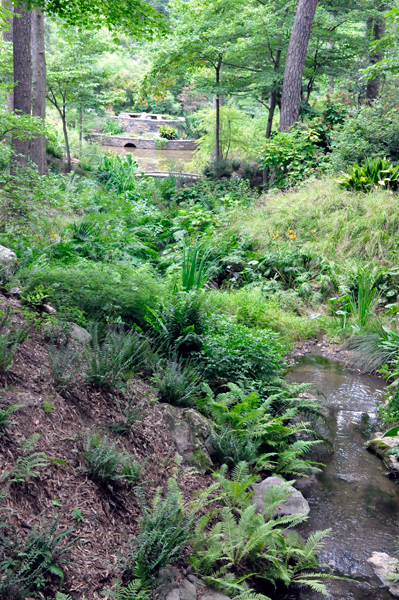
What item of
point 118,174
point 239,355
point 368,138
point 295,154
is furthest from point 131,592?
point 118,174

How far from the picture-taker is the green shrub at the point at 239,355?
189 inches

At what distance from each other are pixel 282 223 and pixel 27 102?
567 cm

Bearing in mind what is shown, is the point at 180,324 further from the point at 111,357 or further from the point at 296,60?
the point at 296,60

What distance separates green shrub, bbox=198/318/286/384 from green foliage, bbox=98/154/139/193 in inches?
358

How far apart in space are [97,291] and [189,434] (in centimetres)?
173

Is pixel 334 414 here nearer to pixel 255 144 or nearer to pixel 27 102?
pixel 27 102

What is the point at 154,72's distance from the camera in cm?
1319

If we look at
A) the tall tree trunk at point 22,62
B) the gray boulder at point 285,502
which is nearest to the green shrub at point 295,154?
the tall tree trunk at point 22,62

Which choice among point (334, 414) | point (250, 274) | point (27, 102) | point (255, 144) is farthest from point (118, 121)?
point (334, 414)

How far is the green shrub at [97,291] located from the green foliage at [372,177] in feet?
19.6

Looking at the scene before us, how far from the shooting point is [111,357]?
12.3ft

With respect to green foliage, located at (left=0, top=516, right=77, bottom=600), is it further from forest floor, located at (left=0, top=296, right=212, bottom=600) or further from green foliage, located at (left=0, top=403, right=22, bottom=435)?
green foliage, located at (left=0, top=403, right=22, bottom=435)

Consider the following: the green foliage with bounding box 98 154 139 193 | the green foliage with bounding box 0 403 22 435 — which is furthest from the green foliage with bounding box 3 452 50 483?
the green foliage with bounding box 98 154 139 193

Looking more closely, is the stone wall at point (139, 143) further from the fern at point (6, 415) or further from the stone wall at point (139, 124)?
the fern at point (6, 415)
